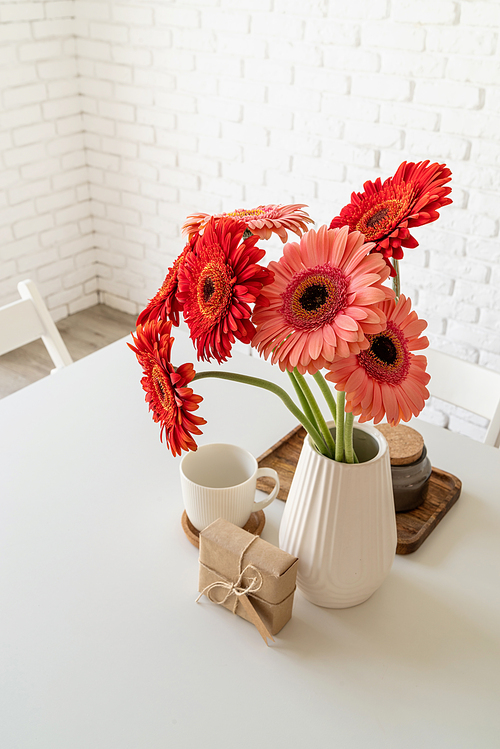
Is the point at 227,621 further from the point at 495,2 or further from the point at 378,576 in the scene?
the point at 495,2

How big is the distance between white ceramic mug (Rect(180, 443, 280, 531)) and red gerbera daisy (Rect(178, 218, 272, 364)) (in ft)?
1.11

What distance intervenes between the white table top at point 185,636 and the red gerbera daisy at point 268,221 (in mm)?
480

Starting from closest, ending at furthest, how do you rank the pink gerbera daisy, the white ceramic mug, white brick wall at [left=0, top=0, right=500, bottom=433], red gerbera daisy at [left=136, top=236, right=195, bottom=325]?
the pink gerbera daisy
red gerbera daisy at [left=136, top=236, right=195, bottom=325]
the white ceramic mug
white brick wall at [left=0, top=0, right=500, bottom=433]

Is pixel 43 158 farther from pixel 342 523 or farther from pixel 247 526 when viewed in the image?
pixel 342 523

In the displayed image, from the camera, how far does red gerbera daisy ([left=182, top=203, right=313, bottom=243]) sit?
677 mm

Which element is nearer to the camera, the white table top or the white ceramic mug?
the white table top

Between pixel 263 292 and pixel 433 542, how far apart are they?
0.54 m

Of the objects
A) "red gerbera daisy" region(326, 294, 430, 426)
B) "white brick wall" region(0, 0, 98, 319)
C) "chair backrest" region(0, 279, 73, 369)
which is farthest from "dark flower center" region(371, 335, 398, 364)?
"white brick wall" region(0, 0, 98, 319)

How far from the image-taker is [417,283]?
2152 millimetres

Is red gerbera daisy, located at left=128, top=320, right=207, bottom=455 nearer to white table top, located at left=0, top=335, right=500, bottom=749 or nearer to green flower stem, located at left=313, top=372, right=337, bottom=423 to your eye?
green flower stem, located at left=313, top=372, right=337, bottom=423

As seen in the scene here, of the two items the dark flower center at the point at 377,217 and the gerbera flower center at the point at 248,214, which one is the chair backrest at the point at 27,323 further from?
the dark flower center at the point at 377,217

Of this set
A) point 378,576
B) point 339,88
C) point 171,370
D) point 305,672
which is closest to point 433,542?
point 378,576

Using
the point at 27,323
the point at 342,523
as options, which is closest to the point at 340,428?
the point at 342,523

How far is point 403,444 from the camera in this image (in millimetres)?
1004
